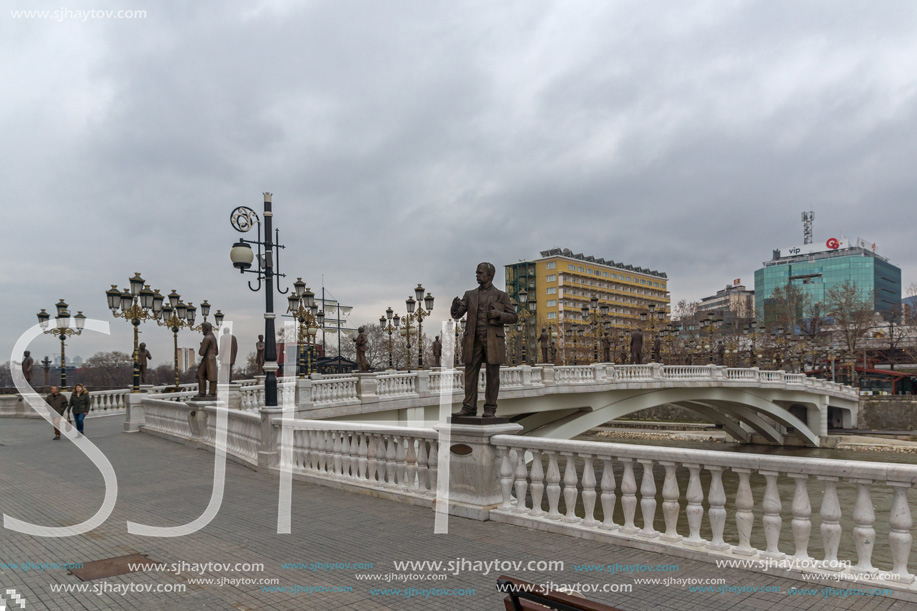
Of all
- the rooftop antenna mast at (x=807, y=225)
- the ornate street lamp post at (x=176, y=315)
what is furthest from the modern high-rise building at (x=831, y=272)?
the ornate street lamp post at (x=176, y=315)

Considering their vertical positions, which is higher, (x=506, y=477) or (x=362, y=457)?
(x=506, y=477)

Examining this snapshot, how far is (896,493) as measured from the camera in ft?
14.9

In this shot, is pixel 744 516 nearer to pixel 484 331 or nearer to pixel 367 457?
pixel 484 331

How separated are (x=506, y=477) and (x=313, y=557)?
7.93 feet

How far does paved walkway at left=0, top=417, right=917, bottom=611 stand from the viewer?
4.65 metres

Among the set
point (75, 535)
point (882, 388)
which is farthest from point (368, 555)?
point (882, 388)

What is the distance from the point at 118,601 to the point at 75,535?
101 inches

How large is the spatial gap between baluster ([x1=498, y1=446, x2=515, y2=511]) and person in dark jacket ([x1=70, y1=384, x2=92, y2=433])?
15437 millimetres

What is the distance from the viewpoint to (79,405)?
17750 mm

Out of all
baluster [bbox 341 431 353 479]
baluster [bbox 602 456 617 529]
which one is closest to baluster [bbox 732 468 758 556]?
baluster [bbox 602 456 617 529]

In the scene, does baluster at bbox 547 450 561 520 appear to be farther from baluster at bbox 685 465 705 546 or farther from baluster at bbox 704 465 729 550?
baluster at bbox 704 465 729 550

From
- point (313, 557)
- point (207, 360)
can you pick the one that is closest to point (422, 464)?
point (313, 557)

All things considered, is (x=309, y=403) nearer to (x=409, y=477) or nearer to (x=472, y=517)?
(x=409, y=477)

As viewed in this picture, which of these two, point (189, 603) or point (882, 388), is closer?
point (189, 603)
